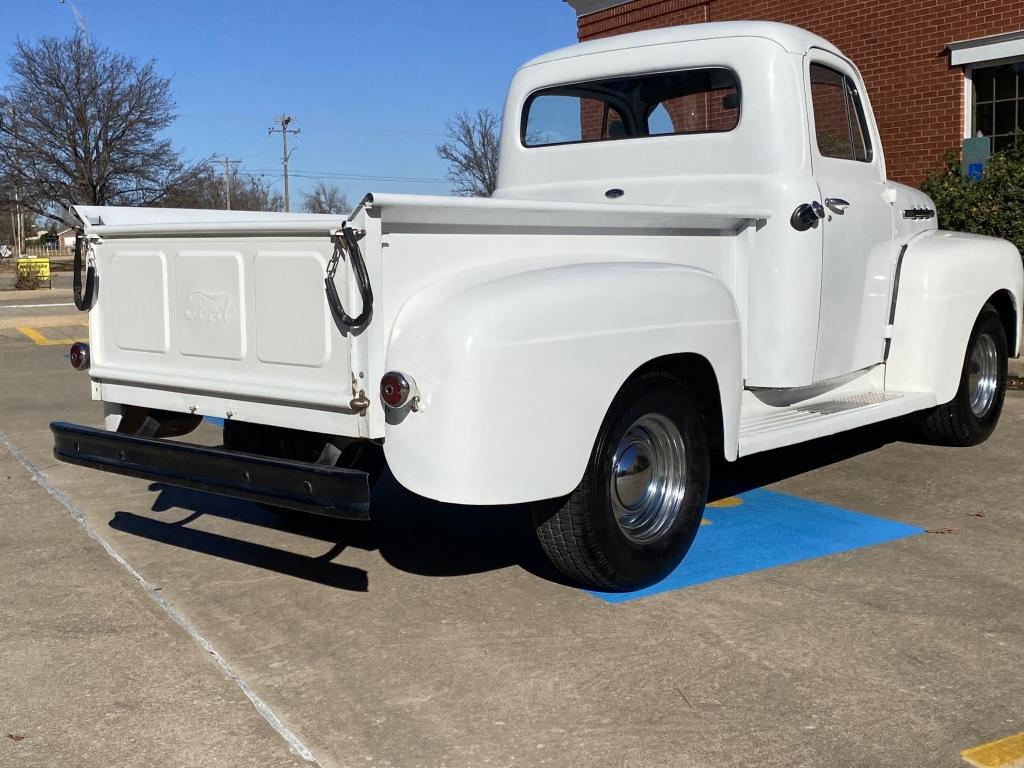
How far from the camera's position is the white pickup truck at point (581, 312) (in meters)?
3.48

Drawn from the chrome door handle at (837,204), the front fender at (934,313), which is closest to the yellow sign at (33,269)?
the front fender at (934,313)

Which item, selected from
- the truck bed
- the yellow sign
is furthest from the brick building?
the yellow sign

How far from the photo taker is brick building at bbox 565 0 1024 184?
36.8 feet

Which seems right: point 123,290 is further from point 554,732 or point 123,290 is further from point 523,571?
point 554,732

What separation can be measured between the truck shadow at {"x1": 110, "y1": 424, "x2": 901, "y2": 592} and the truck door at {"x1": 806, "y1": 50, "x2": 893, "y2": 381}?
3.37 feet

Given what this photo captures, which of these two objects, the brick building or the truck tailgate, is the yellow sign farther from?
the truck tailgate

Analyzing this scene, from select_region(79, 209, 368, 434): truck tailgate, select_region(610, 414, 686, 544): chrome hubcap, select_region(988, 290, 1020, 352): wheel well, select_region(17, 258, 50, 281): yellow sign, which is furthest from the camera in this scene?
select_region(17, 258, 50, 281): yellow sign

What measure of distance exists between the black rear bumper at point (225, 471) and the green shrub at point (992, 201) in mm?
7949

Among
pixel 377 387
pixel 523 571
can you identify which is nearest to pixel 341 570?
pixel 523 571

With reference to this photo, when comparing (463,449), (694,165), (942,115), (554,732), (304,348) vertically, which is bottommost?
(554,732)

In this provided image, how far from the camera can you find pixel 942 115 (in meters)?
11.7

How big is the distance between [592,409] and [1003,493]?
9.86 feet

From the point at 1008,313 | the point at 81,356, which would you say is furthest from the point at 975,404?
the point at 81,356

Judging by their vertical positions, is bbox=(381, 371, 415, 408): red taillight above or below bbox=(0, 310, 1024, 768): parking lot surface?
above
